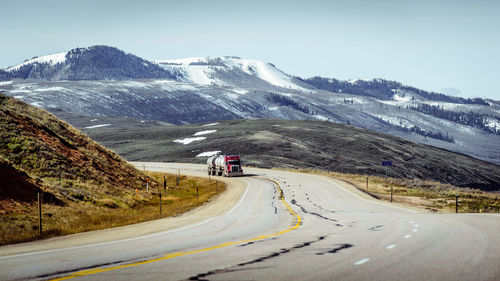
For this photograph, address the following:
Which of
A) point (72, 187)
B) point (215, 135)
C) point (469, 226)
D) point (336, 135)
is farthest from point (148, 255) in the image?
point (336, 135)

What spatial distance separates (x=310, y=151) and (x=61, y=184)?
90918mm

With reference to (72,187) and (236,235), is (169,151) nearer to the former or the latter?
(72,187)

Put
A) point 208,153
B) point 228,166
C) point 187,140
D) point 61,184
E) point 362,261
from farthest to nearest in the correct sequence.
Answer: point 187,140 → point 208,153 → point 228,166 → point 61,184 → point 362,261

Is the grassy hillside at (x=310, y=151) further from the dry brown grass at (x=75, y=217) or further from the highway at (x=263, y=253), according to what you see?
the highway at (x=263, y=253)

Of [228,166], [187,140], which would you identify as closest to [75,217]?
[228,166]

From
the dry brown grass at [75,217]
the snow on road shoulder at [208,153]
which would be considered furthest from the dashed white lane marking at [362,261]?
the snow on road shoulder at [208,153]

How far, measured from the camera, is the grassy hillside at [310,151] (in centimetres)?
11062

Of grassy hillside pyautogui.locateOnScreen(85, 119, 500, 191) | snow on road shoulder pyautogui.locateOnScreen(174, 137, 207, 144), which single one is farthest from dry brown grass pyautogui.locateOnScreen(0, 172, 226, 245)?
snow on road shoulder pyautogui.locateOnScreen(174, 137, 207, 144)

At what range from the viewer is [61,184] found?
32.6 m

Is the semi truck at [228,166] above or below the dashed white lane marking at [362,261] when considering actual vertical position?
below

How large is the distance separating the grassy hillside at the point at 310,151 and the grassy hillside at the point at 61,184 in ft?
167

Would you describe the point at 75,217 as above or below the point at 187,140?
below

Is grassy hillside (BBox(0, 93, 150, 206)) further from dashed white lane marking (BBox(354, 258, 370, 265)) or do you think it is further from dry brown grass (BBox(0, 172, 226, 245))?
dashed white lane marking (BBox(354, 258, 370, 265))

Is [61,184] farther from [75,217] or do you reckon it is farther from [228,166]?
[228,166]
